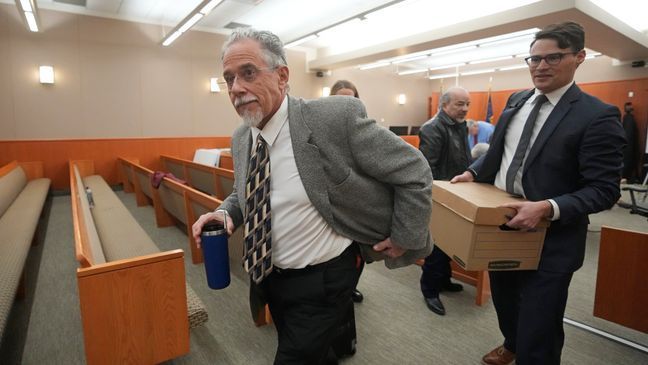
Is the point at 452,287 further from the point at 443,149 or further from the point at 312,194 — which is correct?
the point at 312,194

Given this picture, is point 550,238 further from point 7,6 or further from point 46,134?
point 7,6

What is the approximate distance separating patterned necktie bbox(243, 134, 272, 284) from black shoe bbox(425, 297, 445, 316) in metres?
1.70

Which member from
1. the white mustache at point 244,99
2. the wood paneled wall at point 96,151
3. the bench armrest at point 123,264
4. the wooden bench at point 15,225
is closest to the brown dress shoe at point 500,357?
the bench armrest at point 123,264

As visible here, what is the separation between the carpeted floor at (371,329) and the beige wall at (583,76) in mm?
7966

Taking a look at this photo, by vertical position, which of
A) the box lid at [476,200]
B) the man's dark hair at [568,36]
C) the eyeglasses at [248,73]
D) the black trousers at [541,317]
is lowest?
the black trousers at [541,317]

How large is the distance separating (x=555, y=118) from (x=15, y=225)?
13.2 feet

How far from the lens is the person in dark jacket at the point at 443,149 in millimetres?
2430

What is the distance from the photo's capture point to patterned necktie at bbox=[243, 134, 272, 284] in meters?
1.09

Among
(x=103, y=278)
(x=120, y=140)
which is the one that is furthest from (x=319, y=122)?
(x=120, y=140)

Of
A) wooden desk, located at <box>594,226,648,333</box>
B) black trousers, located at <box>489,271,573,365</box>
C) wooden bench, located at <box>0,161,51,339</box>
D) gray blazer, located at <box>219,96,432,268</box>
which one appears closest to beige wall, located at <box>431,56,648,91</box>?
wooden desk, located at <box>594,226,648,333</box>

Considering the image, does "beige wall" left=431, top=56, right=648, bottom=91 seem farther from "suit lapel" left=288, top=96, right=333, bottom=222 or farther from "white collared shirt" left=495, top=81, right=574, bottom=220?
"suit lapel" left=288, top=96, right=333, bottom=222

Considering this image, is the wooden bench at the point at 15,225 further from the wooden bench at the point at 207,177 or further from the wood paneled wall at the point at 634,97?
the wood paneled wall at the point at 634,97

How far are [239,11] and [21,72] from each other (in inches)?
155

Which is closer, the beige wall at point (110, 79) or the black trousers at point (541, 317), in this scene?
the black trousers at point (541, 317)
